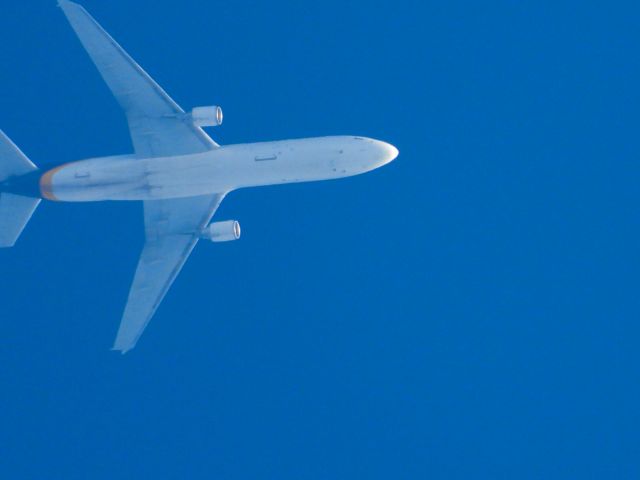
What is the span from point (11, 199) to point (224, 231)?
32.8 ft

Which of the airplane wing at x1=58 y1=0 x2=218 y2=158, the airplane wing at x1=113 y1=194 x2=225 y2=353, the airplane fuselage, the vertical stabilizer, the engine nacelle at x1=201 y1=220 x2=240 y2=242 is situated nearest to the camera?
the airplane fuselage

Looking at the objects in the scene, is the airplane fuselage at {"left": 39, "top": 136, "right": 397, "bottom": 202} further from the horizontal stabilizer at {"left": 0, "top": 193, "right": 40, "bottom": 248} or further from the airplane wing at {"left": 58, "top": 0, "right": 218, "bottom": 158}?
the horizontal stabilizer at {"left": 0, "top": 193, "right": 40, "bottom": 248}

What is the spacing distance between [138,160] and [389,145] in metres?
11.2

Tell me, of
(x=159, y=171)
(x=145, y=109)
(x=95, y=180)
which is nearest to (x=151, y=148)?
(x=159, y=171)

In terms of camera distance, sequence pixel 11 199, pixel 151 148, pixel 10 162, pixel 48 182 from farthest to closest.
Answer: pixel 11 199 < pixel 10 162 < pixel 48 182 < pixel 151 148

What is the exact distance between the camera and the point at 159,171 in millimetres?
44500

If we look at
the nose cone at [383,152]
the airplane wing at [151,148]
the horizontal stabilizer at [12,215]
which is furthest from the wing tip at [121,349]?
the nose cone at [383,152]

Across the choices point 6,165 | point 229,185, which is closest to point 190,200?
point 229,185

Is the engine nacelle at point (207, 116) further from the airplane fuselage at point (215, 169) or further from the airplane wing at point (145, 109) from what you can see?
the airplane fuselage at point (215, 169)

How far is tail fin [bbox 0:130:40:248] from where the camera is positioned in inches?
1790

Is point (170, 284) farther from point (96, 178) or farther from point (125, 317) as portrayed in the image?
point (96, 178)

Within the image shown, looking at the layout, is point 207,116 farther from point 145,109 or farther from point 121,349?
point 121,349

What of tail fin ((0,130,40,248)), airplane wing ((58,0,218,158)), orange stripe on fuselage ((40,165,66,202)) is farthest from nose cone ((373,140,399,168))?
tail fin ((0,130,40,248))

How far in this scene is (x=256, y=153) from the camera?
4366 centimetres
